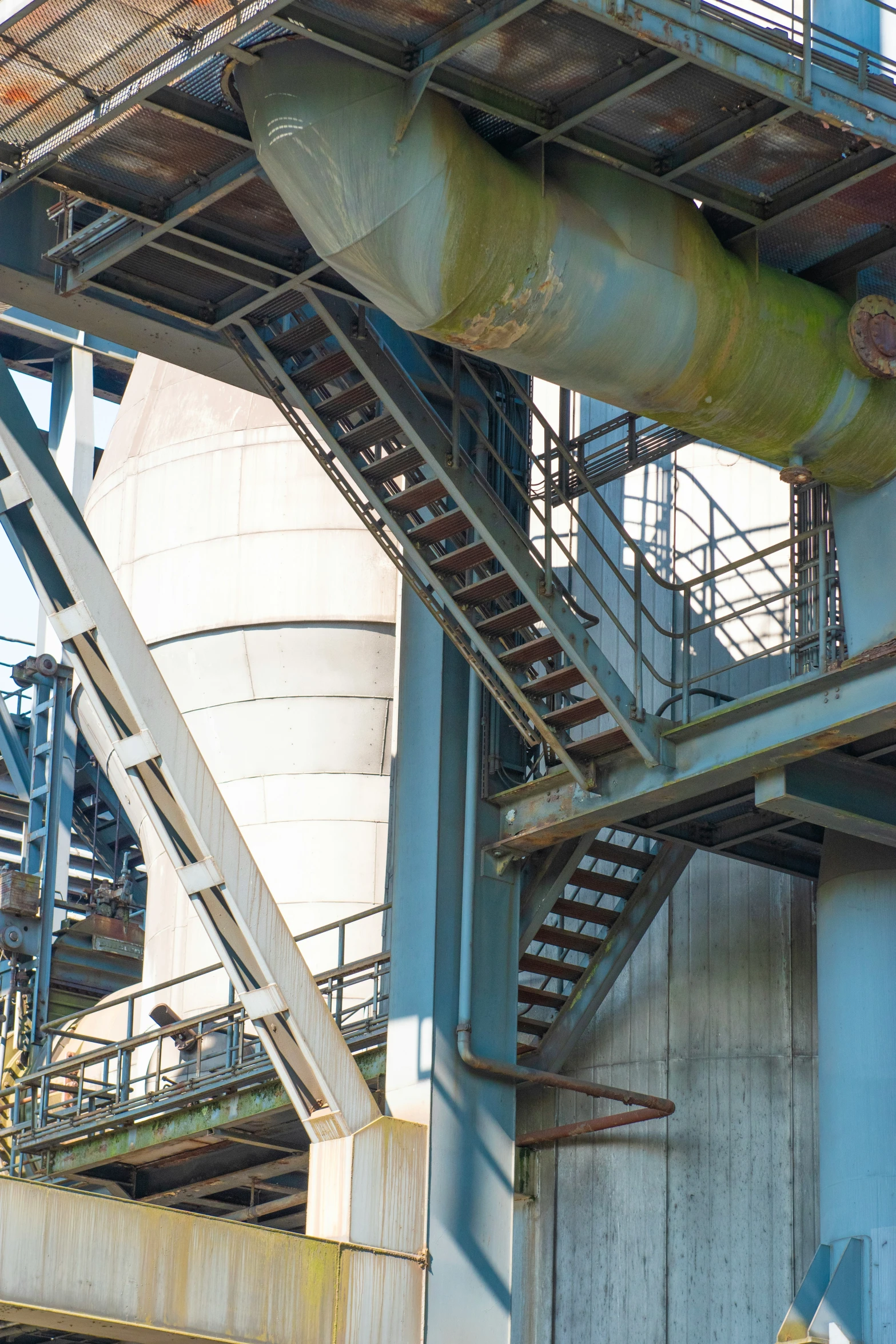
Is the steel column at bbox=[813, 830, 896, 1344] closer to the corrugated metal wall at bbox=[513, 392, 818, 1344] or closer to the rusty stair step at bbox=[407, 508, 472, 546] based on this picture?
the corrugated metal wall at bbox=[513, 392, 818, 1344]

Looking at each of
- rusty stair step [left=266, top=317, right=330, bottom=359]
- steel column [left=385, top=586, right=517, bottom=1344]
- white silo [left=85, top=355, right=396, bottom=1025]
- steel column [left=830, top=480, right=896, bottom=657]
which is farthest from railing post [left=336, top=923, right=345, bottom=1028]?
steel column [left=830, top=480, right=896, bottom=657]

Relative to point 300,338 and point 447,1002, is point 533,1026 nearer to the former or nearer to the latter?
point 447,1002

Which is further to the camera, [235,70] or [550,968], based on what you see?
[550,968]

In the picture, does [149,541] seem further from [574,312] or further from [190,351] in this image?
[574,312]

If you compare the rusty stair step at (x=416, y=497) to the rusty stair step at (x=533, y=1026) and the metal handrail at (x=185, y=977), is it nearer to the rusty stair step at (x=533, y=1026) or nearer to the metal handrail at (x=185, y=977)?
the metal handrail at (x=185, y=977)

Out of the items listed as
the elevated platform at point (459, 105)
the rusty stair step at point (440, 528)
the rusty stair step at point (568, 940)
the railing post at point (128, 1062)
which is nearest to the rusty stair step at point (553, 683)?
the rusty stair step at point (440, 528)

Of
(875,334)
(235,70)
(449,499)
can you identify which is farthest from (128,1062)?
(235,70)

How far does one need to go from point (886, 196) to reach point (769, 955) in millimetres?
7751

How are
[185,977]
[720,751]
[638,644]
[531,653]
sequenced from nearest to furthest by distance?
1. [720,751]
2. [638,644]
3. [531,653]
4. [185,977]

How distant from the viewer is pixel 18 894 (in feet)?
82.7

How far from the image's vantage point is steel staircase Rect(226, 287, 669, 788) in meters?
16.6

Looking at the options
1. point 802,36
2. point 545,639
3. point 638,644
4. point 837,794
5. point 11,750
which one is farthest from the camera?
point 11,750

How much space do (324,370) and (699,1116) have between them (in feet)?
26.3

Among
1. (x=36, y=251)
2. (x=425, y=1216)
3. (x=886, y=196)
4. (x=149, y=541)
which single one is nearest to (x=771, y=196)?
(x=886, y=196)
